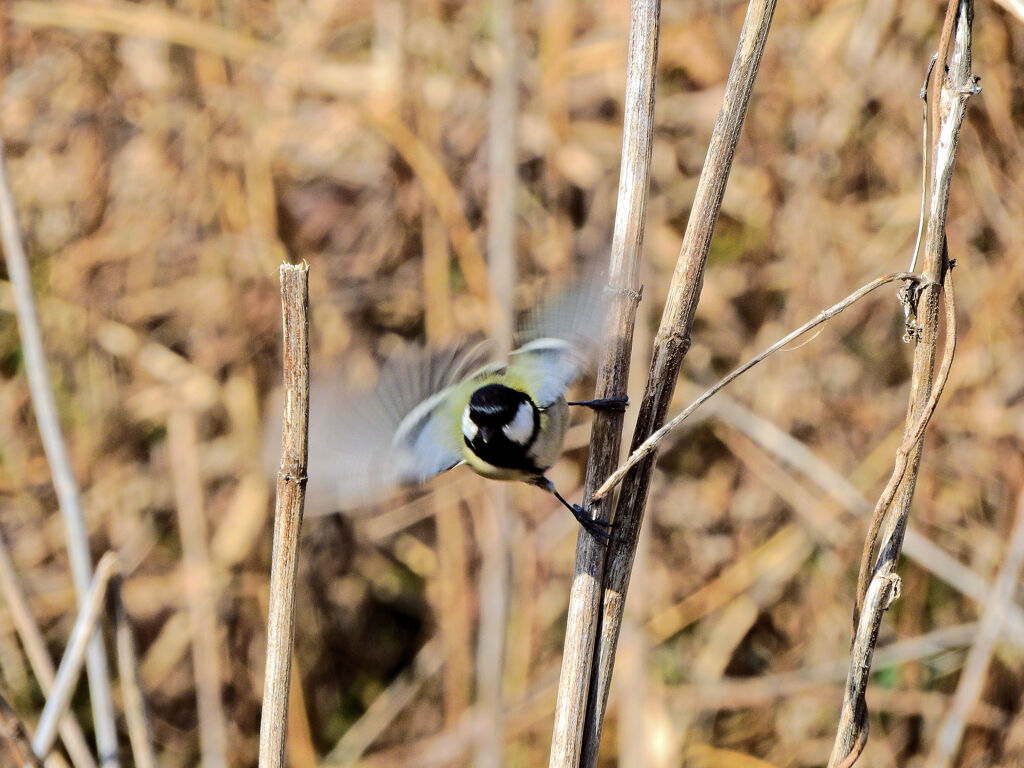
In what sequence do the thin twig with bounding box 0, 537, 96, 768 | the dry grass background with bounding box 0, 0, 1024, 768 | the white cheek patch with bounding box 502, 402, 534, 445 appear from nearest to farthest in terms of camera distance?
the thin twig with bounding box 0, 537, 96, 768 → the white cheek patch with bounding box 502, 402, 534, 445 → the dry grass background with bounding box 0, 0, 1024, 768

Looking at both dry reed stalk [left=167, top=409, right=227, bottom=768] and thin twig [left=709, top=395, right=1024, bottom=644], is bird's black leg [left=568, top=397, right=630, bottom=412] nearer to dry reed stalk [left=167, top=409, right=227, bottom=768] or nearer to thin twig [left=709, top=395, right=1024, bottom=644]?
thin twig [left=709, top=395, right=1024, bottom=644]

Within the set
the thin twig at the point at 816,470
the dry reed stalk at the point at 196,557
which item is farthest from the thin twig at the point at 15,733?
the thin twig at the point at 816,470

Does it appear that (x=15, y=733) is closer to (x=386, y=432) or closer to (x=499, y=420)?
(x=386, y=432)

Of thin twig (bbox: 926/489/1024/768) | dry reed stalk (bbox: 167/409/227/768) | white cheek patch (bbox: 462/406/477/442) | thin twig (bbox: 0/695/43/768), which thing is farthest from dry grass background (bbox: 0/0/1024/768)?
thin twig (bbox: 0/695/43/768)

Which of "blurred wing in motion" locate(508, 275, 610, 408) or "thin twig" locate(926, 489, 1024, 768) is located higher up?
"blurred wing in motion" locate(508, 275, 610, 408)

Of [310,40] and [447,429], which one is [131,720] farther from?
[310,40]

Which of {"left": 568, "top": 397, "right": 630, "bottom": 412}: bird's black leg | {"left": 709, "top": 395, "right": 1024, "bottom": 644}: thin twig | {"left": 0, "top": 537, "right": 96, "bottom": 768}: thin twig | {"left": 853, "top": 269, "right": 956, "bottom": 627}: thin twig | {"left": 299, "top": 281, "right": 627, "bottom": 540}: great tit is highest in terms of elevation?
{"left": 709, "top": 395, "right": 1024, "bottom": 644}: thin twig
